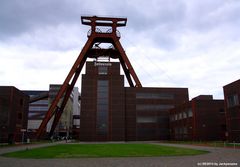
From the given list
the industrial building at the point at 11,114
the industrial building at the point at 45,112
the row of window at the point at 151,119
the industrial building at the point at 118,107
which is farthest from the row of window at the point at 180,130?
the industrial building at the point at 45,112

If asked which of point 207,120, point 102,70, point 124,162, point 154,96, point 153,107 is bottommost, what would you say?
point 124,162

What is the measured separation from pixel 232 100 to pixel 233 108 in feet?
4.52

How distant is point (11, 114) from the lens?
182ft

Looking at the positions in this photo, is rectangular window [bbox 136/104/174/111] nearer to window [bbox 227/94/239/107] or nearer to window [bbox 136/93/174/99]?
window [bbox 136/93/174/99]

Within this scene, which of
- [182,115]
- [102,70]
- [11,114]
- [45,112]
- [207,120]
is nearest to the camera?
[207,120]

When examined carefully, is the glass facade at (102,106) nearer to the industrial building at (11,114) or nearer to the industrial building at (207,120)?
the industrial building at (11,114)

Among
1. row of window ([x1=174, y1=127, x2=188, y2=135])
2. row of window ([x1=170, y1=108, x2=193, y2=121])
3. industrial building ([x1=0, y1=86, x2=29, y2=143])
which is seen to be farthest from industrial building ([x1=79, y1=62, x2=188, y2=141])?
industrial building ([x1=0, y1=86, x2=29, y2=143])

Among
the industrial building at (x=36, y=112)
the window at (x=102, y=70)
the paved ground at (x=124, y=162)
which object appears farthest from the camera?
the industrial building at (x=36, y=112)

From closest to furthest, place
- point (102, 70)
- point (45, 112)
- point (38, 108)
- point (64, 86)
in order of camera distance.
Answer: point (64, 86)
point (102, 70)
point (45, 112)
point (38, 108)

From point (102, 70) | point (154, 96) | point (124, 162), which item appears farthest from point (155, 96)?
point (124, 162)

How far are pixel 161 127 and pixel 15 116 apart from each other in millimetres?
38666

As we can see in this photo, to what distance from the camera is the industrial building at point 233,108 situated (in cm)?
4166

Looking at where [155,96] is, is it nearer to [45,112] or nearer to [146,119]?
[146,119]

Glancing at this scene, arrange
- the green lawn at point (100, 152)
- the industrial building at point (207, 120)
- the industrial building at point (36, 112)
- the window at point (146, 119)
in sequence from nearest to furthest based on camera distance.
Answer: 1. the green lawn at point (100, 152)
2. the industrial building at point (207, 120)
3. the window at point (146, 119)
4. the industrial building at point (36, 112)
